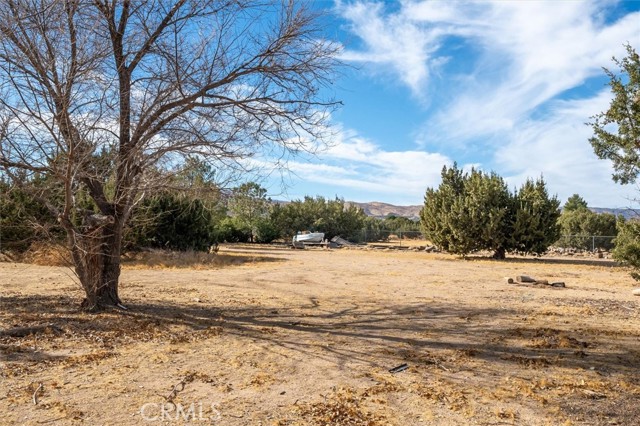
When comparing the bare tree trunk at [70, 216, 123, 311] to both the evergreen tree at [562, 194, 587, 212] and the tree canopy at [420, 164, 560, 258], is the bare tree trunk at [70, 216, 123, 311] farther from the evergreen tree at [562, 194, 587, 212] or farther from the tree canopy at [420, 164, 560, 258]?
the evergreen tree at [562, 194, 587, 212]

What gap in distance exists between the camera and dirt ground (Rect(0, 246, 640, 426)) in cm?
369

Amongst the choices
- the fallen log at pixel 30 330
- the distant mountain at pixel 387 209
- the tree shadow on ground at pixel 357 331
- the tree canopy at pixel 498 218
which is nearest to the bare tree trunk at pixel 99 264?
the tree shadow on ground at pixel 357 331

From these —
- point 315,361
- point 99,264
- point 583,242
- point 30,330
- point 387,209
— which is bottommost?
point 315,361

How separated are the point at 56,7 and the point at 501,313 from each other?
7.88 metres

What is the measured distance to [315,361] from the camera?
16.6 ft

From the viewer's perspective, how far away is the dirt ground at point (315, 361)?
3.69 m

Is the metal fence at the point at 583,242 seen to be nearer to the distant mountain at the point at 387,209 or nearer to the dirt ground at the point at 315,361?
the dirt ground at the point at 315,361

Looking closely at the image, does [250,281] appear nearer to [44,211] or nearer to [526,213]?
[44,211]

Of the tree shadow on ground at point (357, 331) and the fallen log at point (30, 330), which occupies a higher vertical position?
the fallen log at point (30, 330)

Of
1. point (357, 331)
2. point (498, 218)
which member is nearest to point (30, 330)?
point (357, 331)

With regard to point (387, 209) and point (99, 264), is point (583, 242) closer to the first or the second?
point (99, 264)

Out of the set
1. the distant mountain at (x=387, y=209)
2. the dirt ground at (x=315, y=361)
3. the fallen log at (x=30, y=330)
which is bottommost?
the dirt ground at (x=315, y=361)

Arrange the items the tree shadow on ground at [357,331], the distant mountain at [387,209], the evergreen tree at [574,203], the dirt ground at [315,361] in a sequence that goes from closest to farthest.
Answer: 1. the dirt ground at [315,361]
2. the tree shadow on ground at [357,331]
3. the evergreen tree at [574,203]
4. the distant mountain at [387,209]

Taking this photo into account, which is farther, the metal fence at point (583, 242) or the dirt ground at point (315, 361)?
the metal fence at point (583, 242)
